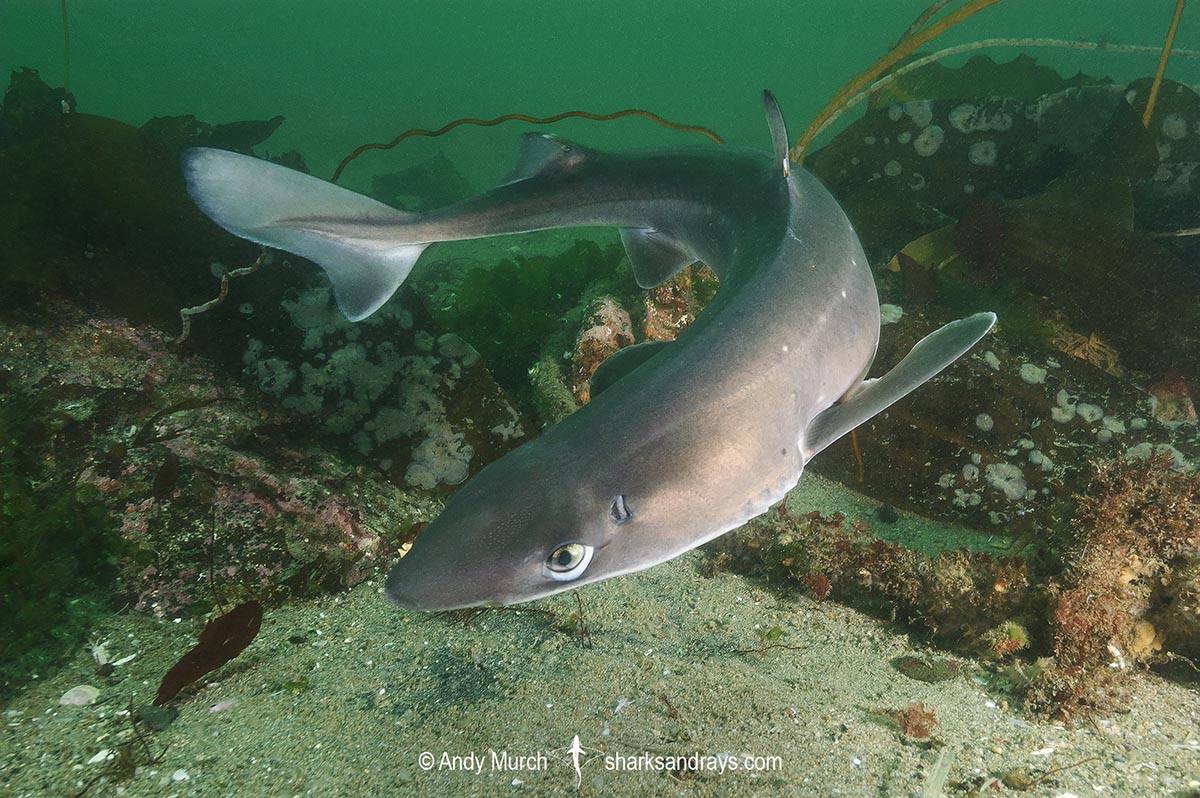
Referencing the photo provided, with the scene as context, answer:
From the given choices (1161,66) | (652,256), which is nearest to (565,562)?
(652,256)

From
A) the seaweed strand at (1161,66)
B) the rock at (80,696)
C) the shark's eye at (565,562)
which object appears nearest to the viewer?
the shark's eye at (565,562)

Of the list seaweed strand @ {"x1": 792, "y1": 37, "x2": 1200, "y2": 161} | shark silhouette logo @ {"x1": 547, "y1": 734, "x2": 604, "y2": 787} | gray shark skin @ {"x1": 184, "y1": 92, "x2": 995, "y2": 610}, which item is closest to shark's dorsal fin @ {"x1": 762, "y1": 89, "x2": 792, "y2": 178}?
gray shark skin @ {"x1": 184, "y1": 92, "x2": 995, "y2": 610}

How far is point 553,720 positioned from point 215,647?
1831mm

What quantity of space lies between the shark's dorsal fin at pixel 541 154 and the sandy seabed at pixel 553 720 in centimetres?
331

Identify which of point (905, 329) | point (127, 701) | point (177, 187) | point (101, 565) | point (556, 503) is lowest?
point (127, 701)

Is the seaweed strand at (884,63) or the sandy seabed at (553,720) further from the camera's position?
the seaweed strand at (884,63)

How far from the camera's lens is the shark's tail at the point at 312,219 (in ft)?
11.6

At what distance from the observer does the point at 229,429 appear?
415 centimetres

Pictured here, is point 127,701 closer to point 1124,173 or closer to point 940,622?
point 940,622

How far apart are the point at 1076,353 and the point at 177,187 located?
342 inches

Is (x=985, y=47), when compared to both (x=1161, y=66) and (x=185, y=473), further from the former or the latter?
(x=185, y=473)

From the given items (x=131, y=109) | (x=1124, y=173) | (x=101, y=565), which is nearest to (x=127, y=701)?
(x=101, y=565)

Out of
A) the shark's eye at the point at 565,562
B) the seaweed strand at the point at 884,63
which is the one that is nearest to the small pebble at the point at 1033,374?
the seaweed strand at the point at 884,63

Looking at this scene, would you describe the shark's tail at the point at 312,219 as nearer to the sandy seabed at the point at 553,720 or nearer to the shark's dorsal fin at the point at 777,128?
the sandy seabed at the point at 553,720
